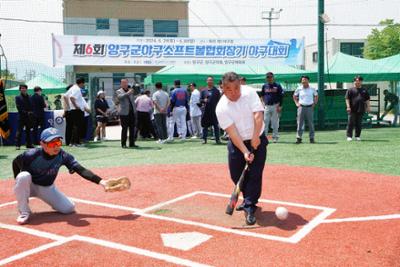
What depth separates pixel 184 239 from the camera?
184 inches

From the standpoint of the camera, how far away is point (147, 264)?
3988 millimetres

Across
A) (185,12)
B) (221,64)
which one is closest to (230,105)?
(221,64)

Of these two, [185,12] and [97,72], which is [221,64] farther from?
[185,12]

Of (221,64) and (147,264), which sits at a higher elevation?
(221,64)

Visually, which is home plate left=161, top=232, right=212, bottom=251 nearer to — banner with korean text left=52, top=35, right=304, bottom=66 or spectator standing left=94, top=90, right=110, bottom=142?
spectator standing left=94, top=90, right=110, bottom=142

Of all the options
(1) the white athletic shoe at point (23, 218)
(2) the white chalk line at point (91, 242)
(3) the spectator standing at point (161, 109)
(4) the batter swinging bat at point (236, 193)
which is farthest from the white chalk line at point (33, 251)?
(3) the spectator standing at point (161, 109)

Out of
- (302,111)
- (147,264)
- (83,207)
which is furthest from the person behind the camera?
(302,111)

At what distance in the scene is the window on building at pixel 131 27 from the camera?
4216cm

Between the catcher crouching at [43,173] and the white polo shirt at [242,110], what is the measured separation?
1463 millimetres

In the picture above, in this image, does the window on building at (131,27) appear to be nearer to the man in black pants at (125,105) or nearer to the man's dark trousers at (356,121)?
the man in black pants at (125,105)

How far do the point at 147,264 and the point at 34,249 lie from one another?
4.27 feet

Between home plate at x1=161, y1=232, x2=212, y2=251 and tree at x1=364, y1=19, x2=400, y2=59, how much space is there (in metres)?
44.2

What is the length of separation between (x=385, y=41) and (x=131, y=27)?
25681 mm

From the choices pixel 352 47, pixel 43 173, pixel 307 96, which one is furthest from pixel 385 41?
pixel 43 173
